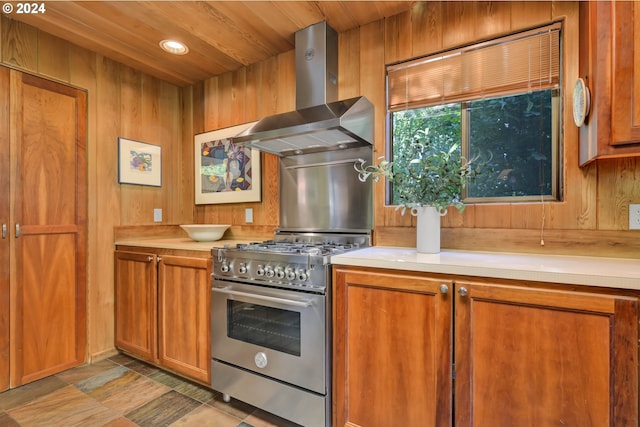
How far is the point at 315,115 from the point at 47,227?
6.82ft

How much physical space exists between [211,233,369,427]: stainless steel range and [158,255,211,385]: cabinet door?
0.37ft

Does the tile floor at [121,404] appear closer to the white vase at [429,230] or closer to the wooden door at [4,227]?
the wooden door at [4,227]

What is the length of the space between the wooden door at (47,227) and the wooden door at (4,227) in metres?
0.03

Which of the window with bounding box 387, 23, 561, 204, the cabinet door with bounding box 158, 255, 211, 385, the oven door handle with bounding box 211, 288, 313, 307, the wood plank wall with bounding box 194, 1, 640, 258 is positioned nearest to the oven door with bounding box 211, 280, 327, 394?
the oven door handle with bounding box 211, 288, 313, 307

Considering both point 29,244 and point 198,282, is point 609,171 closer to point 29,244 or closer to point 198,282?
point 198,282

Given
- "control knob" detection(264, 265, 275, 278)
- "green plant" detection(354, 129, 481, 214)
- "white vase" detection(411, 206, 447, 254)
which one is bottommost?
"control knob" detection(264, 265, 275, 278)

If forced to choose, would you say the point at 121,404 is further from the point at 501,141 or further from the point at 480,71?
the point at 480,71

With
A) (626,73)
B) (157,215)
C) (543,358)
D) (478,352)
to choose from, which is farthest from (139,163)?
(626,73)

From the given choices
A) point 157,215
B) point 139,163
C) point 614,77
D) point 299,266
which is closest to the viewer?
point 614,77

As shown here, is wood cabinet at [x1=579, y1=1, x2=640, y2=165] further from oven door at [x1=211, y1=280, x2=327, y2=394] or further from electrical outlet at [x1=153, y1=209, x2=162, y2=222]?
electrical outlet at [x1=153, y1=209, x2=162, y2=222]

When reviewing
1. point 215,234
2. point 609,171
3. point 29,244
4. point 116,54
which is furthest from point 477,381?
point 116,54

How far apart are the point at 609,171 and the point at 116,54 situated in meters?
3.42

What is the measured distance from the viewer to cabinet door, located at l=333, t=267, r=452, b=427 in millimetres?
1294

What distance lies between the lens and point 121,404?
1.88m
